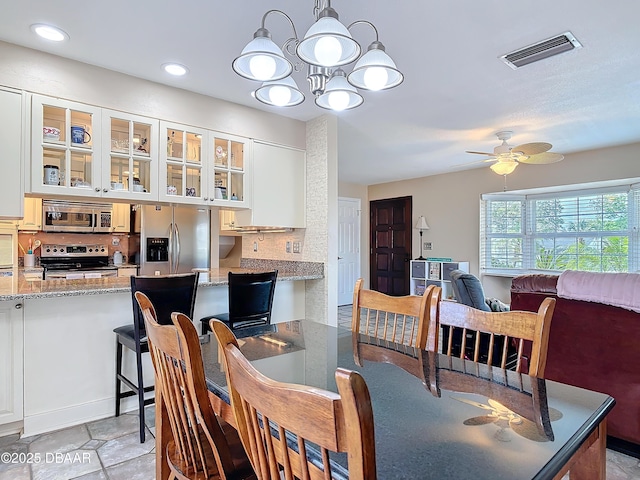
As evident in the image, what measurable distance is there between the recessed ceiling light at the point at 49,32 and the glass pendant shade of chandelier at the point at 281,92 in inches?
51.8

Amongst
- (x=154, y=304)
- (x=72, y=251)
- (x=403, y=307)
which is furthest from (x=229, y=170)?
(x=72, y=251)

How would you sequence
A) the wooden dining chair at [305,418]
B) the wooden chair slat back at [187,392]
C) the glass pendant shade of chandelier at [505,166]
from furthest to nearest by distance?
the glass pendant shade of chandelier at [505,166] → the wooden chair slat back at [187,392] → the wooden dining chair at [305,418]

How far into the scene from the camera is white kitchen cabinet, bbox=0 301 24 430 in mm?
2141

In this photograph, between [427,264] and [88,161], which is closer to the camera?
[88,161]

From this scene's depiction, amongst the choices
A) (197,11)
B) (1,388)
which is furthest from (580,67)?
(1,388)

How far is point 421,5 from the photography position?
193 cm

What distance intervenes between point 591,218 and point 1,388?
624cm

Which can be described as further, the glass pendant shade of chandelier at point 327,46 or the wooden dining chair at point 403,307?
the wooden dining chair at point 403,307

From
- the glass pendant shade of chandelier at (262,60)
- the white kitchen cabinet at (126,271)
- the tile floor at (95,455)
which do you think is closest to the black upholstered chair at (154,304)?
the tile floor at (95,455)

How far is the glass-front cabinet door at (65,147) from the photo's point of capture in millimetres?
2445

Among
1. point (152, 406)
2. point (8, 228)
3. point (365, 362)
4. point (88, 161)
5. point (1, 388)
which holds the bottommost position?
point (152, 406)

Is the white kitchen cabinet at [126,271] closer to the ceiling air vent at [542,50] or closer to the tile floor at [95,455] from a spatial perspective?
→ the tile floor at [95,455]

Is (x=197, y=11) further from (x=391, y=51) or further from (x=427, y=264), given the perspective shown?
(x=427, y=264)

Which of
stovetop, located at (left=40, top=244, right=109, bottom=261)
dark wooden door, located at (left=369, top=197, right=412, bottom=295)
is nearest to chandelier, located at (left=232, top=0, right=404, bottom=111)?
stovetop, located at (left=40, top=244, right=109, bottom=261)
